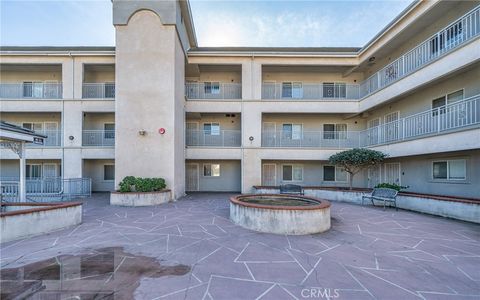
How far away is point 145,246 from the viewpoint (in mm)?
6184

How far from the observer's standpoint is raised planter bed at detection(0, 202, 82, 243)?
6445mm

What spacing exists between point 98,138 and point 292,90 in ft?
52.7

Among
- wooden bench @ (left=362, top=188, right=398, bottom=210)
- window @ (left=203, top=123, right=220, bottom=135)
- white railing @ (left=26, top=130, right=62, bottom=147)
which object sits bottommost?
wooden bench @ (left=362, top=188, right=398, bottom=210)

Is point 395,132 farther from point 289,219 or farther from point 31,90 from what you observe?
point 31,90

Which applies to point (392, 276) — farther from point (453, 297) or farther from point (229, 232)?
point (229, 232)

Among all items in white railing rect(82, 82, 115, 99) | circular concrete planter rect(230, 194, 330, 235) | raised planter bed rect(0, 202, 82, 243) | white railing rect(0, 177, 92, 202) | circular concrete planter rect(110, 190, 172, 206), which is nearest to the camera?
raised planter bed rect(0, 202, 82, 243)

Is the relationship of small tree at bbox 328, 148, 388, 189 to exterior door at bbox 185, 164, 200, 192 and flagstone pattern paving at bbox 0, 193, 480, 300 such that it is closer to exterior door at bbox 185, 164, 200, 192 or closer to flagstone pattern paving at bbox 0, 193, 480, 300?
flagstone pattern paving at bbox 0, 193, 480, 300

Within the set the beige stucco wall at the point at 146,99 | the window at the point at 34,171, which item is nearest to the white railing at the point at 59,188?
the window at the point at 34,171

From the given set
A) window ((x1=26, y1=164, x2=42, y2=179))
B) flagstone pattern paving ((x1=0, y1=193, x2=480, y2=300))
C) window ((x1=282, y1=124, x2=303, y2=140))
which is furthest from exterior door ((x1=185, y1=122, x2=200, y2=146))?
window ((x1=26, y1=164, x2=42, y2=179))

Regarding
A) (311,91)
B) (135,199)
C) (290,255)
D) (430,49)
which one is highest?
(430,49)

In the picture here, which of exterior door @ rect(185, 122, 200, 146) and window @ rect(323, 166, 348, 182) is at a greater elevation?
exterior door @ rect(185, 122, 200, 146)

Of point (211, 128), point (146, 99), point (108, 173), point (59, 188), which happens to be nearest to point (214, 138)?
point (211, 128)

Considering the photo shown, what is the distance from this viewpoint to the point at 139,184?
42.3ft

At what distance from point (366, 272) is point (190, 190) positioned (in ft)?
54.1
